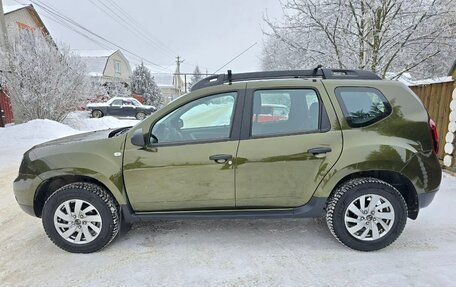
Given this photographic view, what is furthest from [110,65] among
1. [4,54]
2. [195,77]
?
[4,54]

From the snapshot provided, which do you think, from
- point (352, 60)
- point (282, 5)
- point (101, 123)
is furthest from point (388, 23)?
point (101, 123)

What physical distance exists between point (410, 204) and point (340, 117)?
1.18 meters

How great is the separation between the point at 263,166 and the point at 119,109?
20.5 meters

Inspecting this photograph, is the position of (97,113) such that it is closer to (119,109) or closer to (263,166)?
(119,109)

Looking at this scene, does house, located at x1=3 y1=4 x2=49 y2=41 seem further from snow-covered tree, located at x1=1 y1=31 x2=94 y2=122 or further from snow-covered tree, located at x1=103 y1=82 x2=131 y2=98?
snow-covered tree, located at x1=103 y1=82 x2=131 y2=98

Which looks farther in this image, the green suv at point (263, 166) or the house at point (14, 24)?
the house at point (14, 24)

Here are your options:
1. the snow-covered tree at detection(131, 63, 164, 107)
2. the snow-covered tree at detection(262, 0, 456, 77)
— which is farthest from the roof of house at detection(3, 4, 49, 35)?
the snow-covered tree at detection(262, 0, 456, 77)

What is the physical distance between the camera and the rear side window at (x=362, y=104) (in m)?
3.01

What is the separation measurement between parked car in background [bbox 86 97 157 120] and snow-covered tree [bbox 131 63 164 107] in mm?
10811

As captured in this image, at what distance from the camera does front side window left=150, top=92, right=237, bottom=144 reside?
3.06 metres

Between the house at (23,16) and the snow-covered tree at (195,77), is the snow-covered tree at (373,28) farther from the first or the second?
the snow-covered tree at (195,77)

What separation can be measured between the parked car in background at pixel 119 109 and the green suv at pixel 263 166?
18.9 meters

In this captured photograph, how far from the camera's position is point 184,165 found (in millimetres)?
2965

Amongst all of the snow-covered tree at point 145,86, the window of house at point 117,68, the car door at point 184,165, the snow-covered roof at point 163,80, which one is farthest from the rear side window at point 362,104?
the snow-covered roof at point 163,80
